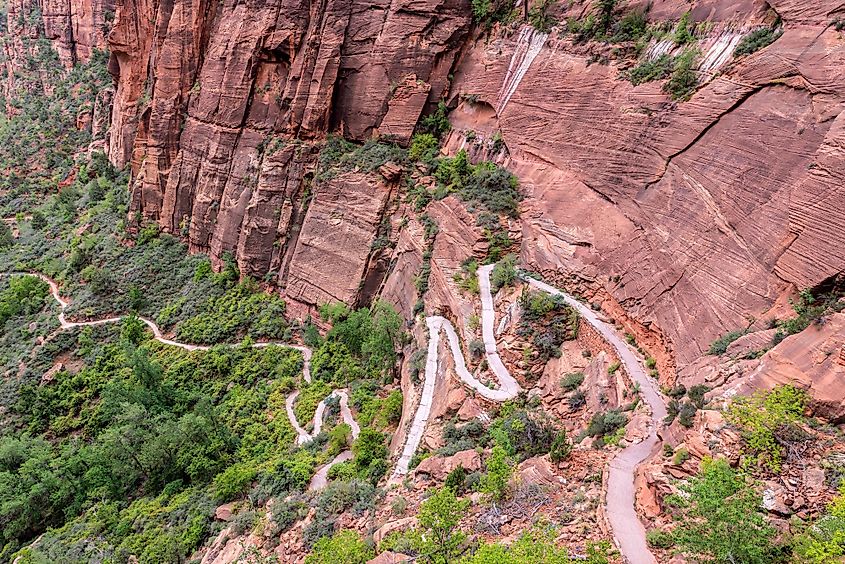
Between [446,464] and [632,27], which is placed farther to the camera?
[632,27]

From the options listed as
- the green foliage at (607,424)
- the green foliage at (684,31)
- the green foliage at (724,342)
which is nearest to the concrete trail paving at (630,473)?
the green foliage at (607,424)

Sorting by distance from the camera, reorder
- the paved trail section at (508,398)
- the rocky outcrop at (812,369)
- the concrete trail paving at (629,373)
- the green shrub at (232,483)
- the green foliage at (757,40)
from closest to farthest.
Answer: the rocky outcrop at (812,369) < the concrete trail paving at (629,373) < the paved trail section at (508,398) < the green foliage at (757,40) < the green shrub at (232,483)

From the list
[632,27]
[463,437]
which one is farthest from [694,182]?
[463,437]

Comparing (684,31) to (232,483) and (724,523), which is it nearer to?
(724,523)

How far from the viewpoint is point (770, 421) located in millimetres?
10875

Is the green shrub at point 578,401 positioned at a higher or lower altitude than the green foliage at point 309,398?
higher

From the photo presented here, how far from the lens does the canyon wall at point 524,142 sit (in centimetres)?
1608

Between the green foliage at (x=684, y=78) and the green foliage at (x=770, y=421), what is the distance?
14.6 m

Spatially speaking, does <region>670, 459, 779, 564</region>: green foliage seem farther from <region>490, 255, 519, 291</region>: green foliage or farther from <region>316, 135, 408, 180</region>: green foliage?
<region>316, 135, 408, 180</region>: green foliage

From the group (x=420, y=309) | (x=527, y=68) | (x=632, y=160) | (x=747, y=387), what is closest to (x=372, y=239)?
(x=420, y=309)

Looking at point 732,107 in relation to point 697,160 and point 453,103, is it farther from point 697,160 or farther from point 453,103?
point 453,103

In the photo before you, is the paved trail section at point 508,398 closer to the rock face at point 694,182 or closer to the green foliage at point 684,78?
the rock face at point 694,182

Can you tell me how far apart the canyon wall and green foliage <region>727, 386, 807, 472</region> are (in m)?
4.29

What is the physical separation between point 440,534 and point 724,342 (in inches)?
413
